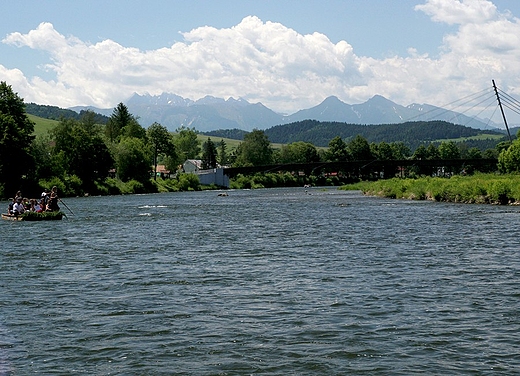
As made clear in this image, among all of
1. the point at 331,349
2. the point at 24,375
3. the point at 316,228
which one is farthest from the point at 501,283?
the point at 316,228

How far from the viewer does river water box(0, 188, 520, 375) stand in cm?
1304

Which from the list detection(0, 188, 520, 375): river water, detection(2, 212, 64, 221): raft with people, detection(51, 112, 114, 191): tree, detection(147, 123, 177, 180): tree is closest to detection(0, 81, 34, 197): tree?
detection(51, 112, 114, 191): tree

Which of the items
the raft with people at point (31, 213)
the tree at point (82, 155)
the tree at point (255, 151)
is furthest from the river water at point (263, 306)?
the tree at point (255, 151)

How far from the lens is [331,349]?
1368cm

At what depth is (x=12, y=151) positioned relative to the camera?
85812 millimetres

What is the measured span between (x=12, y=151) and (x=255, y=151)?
111m

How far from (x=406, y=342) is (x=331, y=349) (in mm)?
1601

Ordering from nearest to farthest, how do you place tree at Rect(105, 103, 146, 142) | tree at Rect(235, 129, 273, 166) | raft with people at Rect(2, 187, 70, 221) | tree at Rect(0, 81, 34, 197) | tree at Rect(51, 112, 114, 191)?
raft with people at Rect(2, 187, 70, 221) < tree at Rect(0, 81, 34, 197) < tree at Rect(51, 112, 114, 191) < tree at Rect(105, 103, 146, 142) < tree at Rect(235, 129, 273, 166)

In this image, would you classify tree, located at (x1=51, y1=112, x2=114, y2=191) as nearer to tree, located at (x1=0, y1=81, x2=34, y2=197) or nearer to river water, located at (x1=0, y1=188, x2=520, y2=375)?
tree, located at (x1=0, y1=81, x2=34, y2=197)

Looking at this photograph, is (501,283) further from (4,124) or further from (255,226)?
(4,124)

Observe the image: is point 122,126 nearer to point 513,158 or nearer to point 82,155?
point 82,155

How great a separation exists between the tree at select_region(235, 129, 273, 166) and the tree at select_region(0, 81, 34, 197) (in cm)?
10086

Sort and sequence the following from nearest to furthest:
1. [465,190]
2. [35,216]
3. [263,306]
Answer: [263,306] < [35,216] < [465,190]

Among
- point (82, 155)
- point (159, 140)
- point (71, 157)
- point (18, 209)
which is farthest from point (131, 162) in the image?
point (18, 209)
